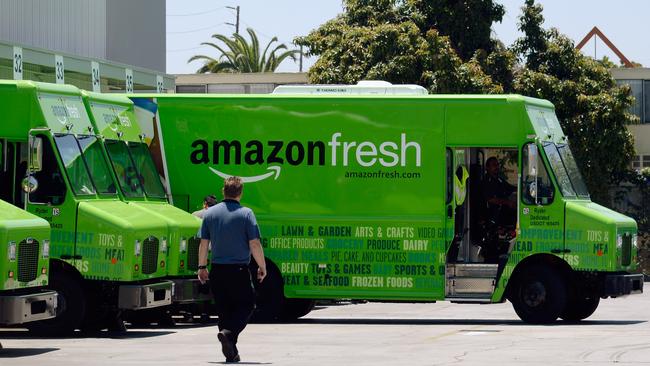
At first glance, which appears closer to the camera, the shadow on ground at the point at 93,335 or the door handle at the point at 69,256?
the shadow on ground at the point at 93,335

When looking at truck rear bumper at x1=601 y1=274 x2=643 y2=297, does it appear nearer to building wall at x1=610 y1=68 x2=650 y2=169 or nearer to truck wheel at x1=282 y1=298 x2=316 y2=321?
truck wheel at x1=282 y1=298 x2=316 y2=321


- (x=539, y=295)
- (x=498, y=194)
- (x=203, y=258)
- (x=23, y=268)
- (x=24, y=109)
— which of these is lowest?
(x=539, y=295)

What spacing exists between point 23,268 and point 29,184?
2.79m

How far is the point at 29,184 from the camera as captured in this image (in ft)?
58.2

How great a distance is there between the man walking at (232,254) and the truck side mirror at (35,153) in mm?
3470

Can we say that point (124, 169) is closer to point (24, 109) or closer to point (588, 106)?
point (24, 109)

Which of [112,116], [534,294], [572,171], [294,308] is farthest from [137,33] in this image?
[534,294]

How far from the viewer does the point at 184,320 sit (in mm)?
21406

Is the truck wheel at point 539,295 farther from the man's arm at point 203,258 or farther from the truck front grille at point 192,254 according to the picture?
the man's arm at point 203,258

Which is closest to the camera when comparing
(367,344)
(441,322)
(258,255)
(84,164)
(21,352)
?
(258,255)

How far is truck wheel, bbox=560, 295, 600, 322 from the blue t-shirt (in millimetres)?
7352

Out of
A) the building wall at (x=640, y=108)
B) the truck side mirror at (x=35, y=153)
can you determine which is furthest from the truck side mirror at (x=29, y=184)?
the building wall at (x=640, y=108)

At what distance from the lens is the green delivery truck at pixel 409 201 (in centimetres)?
2047

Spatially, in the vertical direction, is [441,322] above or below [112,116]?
below
